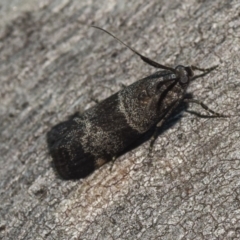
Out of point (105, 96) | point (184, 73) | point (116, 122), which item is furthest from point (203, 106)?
point (105, 96)

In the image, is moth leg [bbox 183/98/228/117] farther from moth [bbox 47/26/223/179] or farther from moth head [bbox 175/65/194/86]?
moth head [bbox 175/65/194/86]

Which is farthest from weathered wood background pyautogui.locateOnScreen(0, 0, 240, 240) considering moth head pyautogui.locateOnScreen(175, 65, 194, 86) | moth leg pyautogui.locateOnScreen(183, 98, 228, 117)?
moth head pyautogui.locateOnScreen(175, 65, 194, 86)

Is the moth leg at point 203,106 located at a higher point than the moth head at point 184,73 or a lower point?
lower

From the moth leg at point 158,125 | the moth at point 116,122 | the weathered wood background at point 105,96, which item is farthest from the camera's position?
the moth at point 116,122

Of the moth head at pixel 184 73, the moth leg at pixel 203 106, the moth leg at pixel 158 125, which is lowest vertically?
the moth leg at pixel 158 125

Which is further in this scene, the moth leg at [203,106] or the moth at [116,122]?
the moth at [116,122]

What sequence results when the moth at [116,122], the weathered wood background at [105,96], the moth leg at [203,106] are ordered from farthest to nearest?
1. the moth at [116,122]
2. the moth leg at [203,106]
3. the weathered wood background at [105,96]

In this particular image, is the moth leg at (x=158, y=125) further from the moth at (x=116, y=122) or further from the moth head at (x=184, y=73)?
the moth head at (x=184, y=73)

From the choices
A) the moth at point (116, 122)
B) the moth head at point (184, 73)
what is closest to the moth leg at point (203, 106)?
the moth at point (116, 122)
